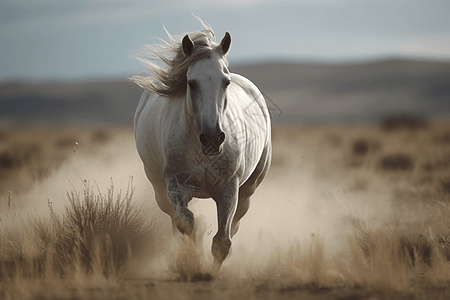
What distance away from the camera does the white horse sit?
4.20 metres

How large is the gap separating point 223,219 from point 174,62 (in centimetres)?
161

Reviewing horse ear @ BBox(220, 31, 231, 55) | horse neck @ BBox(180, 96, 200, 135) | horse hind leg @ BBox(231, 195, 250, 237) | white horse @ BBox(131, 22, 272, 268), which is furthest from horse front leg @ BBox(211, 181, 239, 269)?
horse hind leg @ BBox(231, 195, 250, 237)

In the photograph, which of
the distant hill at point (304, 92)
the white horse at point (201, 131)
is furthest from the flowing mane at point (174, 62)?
the distant hill at point (304, 92)

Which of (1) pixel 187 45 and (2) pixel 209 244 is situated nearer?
(1) pixel 187 45

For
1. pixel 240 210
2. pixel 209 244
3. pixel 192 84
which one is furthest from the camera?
pixel 209 244

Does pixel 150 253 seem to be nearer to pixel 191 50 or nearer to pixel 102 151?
pixel 191 50

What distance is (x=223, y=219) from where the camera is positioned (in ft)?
15.0

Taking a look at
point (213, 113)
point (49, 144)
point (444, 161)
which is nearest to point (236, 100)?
point (213, 113)

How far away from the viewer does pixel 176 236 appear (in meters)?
5.39

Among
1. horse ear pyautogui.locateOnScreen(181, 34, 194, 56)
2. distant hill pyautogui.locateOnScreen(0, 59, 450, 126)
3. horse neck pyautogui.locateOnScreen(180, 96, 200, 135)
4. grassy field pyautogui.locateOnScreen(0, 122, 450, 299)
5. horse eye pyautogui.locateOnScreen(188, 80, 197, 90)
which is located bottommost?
grassy field pyautogui.locateOnScreen(0, 122, 450, 299)

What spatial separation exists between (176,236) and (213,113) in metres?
1.88

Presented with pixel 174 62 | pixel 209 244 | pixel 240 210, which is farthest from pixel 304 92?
pixel 174 62

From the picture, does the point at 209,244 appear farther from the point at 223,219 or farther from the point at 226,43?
the point at 226,43

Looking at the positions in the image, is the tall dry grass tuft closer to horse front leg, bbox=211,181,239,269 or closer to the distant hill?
horse front leg, bbox=211,181,239,269
